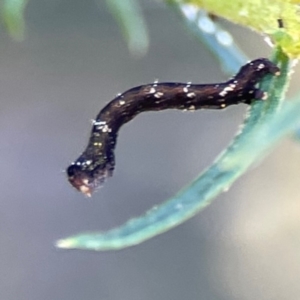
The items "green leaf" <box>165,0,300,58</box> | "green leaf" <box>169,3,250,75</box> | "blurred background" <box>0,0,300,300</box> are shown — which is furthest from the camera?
"blurred background" <box>0,0,300,300</box>

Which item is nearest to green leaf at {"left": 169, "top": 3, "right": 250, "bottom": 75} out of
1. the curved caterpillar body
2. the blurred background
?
the curved caterpillar body

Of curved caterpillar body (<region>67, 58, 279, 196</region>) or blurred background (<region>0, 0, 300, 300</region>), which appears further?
blurred background (<region>0, 0, 300, 300</region>)

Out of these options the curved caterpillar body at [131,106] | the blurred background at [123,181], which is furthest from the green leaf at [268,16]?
the blurred background at [123,181]

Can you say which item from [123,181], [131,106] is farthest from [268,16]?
[123,181]

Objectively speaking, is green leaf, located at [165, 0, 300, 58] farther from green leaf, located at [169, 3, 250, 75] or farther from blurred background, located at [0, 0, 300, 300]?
blurred background, located at [0, 0, 300, 300]

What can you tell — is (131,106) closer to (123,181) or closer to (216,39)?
(216,39)

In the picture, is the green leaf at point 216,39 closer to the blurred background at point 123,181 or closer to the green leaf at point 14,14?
the green leaf at point 14,14
